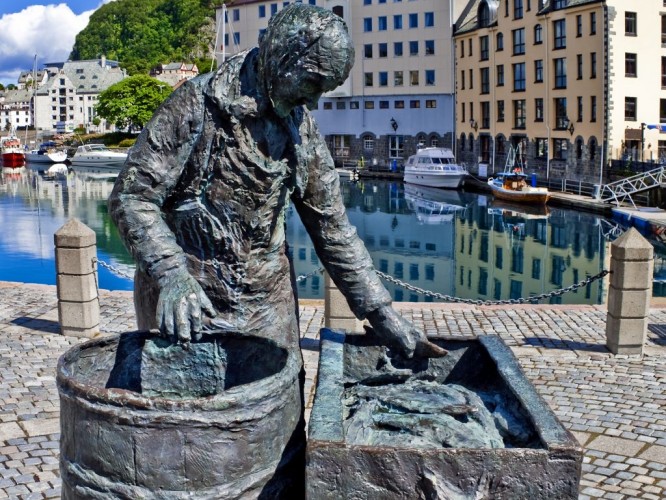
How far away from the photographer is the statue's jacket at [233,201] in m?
3.04

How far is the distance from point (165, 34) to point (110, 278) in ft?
368

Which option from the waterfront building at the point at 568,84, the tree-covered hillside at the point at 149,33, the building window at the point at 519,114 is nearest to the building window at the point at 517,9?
the waterfront building at the point at 568,84

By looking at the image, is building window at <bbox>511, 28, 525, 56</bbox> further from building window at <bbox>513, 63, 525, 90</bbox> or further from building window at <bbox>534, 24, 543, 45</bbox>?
building window at <bbox>534, 24, 543, 45</bbox>

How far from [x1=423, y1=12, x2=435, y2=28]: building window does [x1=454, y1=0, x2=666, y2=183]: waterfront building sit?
556cm

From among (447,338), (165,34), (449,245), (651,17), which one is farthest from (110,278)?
(165,34)

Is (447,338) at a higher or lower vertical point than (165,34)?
lower

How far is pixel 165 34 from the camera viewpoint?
126 m

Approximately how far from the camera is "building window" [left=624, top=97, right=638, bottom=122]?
4028 centimetres

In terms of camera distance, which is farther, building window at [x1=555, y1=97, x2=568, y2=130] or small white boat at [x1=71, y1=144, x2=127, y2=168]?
small white boat at [x1=71, y1=144, x2=127, y2=168]

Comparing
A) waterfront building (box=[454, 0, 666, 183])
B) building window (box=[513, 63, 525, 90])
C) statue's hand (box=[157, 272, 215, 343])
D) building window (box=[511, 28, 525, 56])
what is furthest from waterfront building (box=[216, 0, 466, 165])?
statue's hand (box=[157, 272, 215, 343])

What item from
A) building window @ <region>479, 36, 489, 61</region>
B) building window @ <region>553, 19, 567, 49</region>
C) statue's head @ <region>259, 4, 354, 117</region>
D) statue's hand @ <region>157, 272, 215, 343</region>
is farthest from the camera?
building window @ <region>479, 36, 489, 61</region>

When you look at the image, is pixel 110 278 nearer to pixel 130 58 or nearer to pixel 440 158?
pixel 440 158

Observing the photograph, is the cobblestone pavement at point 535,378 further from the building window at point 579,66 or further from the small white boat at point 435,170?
the small white boat at point 435,170

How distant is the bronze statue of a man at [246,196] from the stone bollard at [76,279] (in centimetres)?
673
